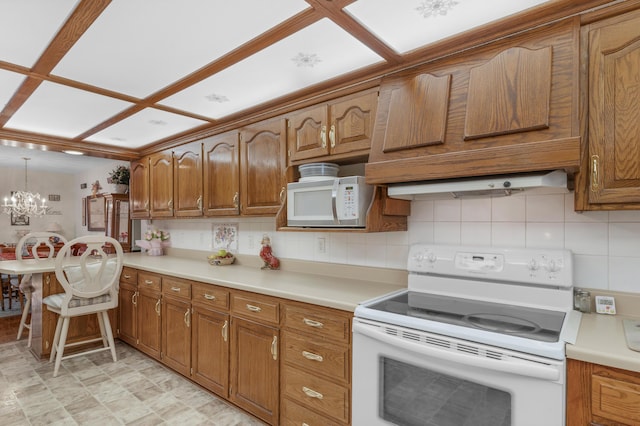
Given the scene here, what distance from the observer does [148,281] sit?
3131 millimetres

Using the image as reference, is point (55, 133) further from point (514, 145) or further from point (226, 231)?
point (514, 145)

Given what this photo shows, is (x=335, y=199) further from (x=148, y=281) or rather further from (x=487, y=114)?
(x=148, y=281)

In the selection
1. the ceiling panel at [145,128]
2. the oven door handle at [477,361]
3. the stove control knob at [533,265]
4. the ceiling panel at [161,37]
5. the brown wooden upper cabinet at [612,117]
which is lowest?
the oven door handle at [477,361]

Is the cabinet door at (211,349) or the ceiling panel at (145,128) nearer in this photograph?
the cabinet door at (211,349)

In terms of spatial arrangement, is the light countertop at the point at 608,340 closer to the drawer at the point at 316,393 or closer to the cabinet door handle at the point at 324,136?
the drawer at the point at 316,393

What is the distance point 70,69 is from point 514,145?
93.0 inches

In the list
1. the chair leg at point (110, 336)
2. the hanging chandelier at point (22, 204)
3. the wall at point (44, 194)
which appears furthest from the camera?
the wall at point (44, 194)

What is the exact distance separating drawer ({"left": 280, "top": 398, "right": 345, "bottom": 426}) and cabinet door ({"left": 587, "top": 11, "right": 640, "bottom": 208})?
1.59 metres

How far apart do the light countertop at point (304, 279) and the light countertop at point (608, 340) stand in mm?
888

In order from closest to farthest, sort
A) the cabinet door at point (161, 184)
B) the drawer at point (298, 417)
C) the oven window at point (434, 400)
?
the oven window at point (434, 400) → the drawer at point (298, 417) → the cabinet door at point (161, 184)

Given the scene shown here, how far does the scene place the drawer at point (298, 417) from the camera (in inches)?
71.0

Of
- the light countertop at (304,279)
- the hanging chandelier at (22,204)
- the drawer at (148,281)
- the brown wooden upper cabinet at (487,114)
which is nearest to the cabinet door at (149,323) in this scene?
the drawer at (148,281)

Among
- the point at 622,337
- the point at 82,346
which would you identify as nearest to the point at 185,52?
the point at 622,337

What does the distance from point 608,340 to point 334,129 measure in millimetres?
1631
